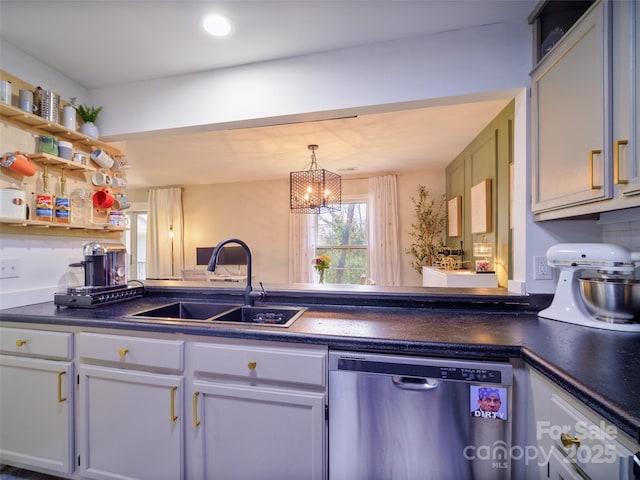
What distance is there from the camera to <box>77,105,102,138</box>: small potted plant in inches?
72.1

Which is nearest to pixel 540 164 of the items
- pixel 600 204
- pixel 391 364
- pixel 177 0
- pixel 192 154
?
pixel 600 204

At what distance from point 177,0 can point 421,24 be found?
1198 mm

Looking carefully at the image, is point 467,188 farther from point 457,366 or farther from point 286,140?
point 457,366

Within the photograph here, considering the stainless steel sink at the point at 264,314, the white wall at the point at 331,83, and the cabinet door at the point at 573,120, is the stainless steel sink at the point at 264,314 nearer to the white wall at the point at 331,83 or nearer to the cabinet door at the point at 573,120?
the white wall at the point at 331,83

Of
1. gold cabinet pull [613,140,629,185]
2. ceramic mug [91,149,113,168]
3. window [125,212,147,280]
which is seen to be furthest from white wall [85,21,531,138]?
window [125,212,147,280]

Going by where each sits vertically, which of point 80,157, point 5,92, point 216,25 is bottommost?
point 80,157

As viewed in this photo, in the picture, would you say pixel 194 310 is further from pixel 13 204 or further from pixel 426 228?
pixel 426 228

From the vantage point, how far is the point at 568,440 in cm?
70

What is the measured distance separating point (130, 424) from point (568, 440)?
161cm


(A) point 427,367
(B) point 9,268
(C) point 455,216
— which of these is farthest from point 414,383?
(C) point 455,216

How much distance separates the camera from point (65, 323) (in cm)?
129

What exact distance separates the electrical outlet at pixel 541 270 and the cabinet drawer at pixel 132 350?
1.74 metres

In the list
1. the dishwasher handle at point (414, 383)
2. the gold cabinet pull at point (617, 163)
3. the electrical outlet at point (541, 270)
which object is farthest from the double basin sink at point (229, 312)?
the gold cabinet pull at point (617, 163)

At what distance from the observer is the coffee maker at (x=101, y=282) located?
1481 millimetres
